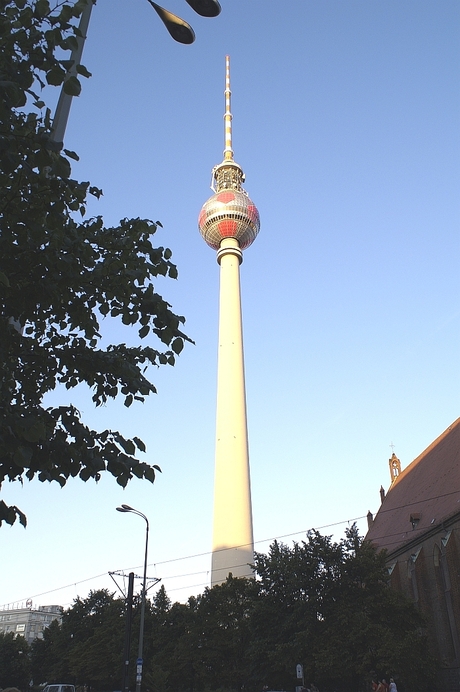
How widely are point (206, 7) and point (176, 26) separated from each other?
51cm

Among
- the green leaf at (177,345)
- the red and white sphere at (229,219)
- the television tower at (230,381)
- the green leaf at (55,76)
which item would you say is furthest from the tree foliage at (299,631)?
the red and white sphere at (229,219)

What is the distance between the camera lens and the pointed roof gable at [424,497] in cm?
5053

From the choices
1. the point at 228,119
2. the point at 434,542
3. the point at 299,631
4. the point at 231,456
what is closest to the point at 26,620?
the point at 231,456

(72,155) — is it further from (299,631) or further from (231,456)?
(231,456)

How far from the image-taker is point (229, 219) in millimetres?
78312

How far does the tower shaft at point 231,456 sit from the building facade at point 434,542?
44.8ft

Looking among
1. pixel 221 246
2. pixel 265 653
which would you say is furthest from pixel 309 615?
pixel 221 246

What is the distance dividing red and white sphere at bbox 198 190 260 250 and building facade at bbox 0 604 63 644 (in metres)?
105

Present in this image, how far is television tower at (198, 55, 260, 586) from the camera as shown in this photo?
195 feet

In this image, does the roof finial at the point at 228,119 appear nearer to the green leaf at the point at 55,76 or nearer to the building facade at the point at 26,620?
the green leaf at the point at 55,76

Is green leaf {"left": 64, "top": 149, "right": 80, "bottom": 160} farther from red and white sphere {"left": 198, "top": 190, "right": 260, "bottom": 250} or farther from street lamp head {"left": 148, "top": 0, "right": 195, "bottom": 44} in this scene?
red and white sphere {"left": 198, "top": 190, "right": 260, "bottom": 250}

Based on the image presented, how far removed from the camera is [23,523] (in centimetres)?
626

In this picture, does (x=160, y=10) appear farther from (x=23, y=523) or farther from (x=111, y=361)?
(x=23, y=523)

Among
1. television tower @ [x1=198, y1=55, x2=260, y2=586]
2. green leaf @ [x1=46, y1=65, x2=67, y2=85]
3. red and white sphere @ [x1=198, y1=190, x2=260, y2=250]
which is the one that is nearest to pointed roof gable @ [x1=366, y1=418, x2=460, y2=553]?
television tower @ [x1=198, y1=55, x2=260, y2=586]
